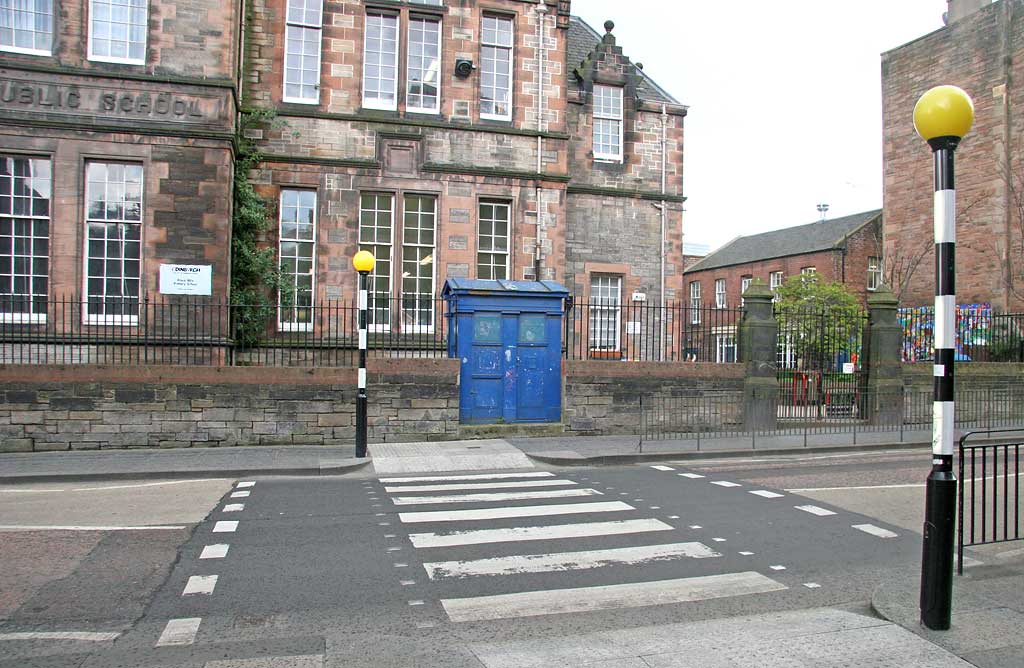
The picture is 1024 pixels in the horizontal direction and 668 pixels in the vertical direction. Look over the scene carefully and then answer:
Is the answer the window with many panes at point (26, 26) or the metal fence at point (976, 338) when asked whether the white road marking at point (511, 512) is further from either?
the metal fence at point (976, 338)

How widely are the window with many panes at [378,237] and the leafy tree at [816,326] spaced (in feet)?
32.0

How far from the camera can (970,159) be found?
30953 millimetres

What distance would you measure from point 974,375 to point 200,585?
68.8 ft

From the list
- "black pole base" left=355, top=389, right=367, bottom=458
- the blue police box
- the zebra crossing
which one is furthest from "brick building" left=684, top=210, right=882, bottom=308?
the zebra crossing

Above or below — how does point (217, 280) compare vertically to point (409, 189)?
below

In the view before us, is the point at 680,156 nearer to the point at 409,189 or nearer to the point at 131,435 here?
the point at 409,189

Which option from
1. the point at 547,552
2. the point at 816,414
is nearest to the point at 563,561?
the point at 547,552

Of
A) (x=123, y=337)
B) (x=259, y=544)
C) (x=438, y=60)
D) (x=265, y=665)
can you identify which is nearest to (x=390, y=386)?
(x=123, y=337)

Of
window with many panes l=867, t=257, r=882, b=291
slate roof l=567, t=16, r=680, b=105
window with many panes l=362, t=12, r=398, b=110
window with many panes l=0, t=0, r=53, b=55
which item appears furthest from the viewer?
window with many panes l=867, t=257, r=882, b=291

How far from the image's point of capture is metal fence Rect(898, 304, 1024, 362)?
71.6 feet

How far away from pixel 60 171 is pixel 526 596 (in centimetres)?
1519

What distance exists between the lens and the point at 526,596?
583 cm

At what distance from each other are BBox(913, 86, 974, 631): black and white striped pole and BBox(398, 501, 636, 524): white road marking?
4288 millimetres

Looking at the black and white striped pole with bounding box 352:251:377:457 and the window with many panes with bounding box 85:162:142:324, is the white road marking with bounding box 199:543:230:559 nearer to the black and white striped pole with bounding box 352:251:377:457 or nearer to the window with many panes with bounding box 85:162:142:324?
the black and white striped pole with bounding box 352:251:377:457
